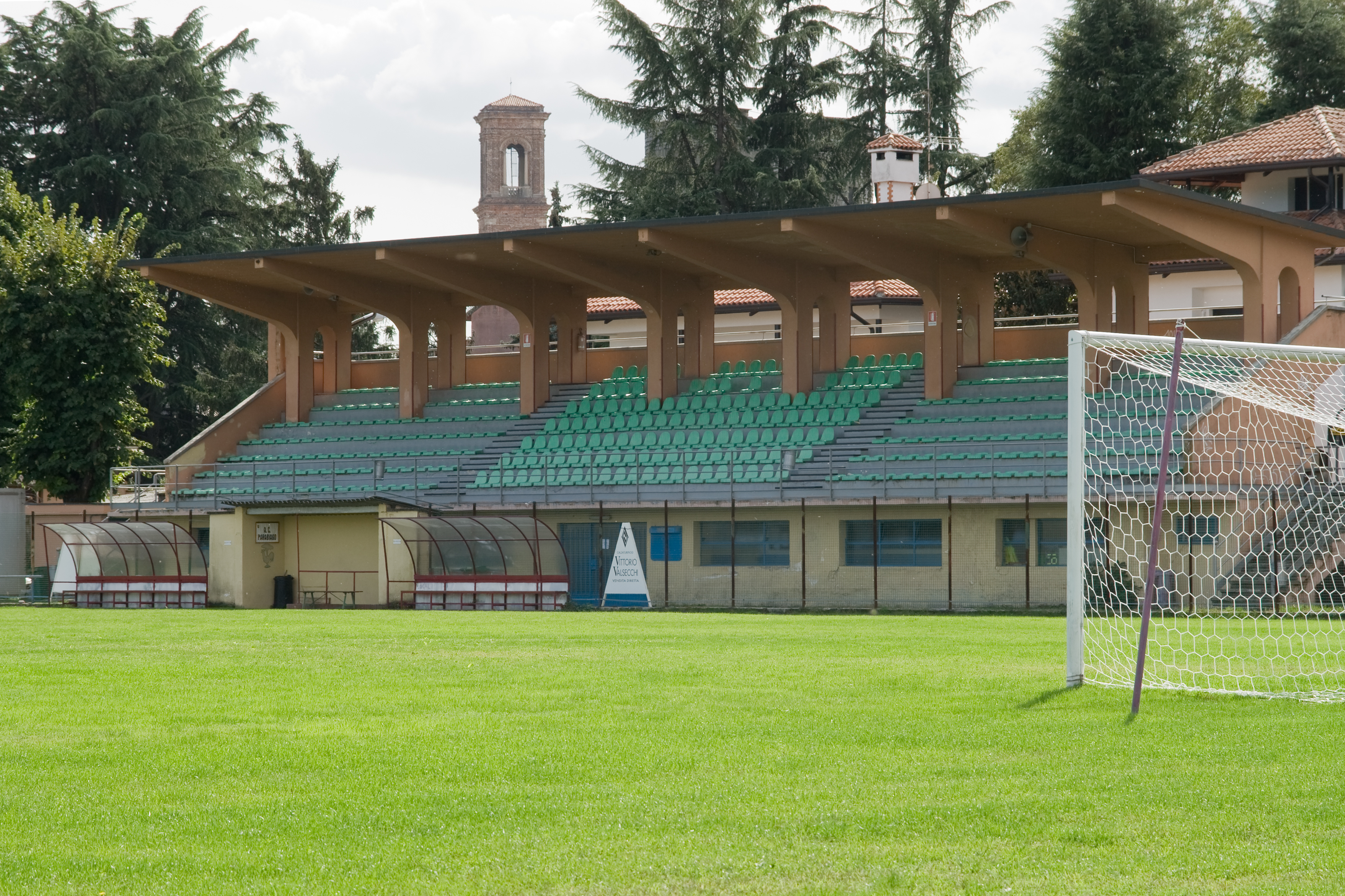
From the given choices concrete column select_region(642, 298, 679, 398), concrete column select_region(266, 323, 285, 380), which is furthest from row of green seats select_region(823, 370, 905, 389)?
concrete column select_region(266, 323, 285, 380)

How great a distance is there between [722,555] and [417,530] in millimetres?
6515

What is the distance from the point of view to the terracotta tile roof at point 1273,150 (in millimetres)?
43469

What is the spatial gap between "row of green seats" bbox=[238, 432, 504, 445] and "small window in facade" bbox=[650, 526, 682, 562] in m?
7.83

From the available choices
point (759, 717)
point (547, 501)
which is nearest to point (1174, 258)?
point (547, 501)

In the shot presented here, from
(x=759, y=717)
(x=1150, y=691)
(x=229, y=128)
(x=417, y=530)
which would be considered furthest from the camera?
(x=229, y=128)

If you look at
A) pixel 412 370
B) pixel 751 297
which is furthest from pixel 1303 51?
pixel 412 370

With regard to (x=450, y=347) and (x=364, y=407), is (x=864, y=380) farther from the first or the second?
(x=364, y=407)

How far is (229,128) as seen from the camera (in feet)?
191

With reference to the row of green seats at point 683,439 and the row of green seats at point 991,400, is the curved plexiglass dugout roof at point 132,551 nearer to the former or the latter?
the row of green seats at point 683,439

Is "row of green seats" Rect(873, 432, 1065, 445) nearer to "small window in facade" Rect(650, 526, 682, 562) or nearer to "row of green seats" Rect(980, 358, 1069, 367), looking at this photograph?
"row of green seats" Rect(980, 358, 1069, 367)

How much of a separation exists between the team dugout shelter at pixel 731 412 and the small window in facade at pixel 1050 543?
0.09m

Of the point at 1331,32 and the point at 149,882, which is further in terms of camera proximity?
the point at 1331,32

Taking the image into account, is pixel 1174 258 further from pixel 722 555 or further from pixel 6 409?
pixel 6 409

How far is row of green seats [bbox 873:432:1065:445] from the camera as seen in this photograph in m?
32.4
